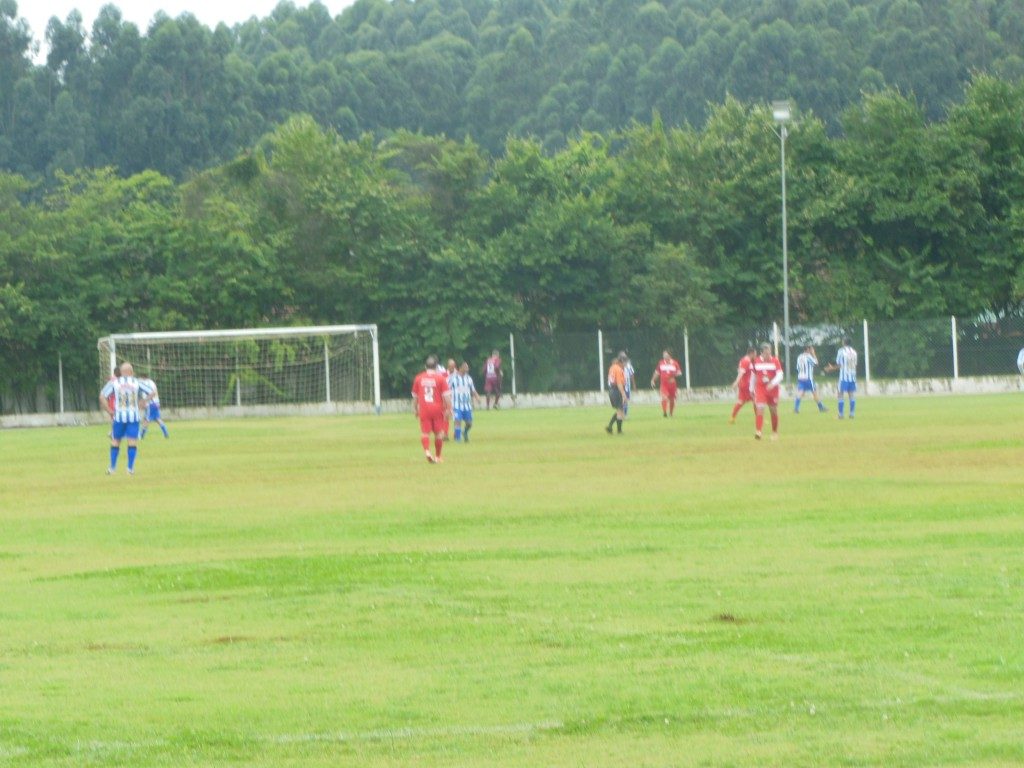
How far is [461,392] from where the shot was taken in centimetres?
3712

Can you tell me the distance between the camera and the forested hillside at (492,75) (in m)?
110

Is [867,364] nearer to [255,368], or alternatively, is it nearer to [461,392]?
[255,368]

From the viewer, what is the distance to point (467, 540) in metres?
16.7

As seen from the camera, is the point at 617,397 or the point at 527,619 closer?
the point at 527,619

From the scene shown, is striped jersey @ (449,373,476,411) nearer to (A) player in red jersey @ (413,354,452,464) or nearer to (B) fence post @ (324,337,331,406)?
(A) player in red jersey @ (413,354,452,464)

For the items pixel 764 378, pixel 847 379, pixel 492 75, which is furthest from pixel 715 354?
pixel 492 75

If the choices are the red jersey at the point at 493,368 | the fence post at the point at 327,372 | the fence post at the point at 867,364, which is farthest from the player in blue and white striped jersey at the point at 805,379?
the fence post at the point at 327,372

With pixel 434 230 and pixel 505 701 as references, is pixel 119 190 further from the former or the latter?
pixel 505 701

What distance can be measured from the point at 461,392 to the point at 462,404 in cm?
55

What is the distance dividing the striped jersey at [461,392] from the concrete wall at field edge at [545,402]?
64.9 ft

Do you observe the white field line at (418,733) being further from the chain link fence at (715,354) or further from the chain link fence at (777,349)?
the chain link fence at (777,349)

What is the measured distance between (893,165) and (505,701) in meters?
58.6

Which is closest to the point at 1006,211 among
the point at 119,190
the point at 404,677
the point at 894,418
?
the point at 894,418

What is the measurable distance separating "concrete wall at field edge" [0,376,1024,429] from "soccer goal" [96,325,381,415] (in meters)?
0.10
